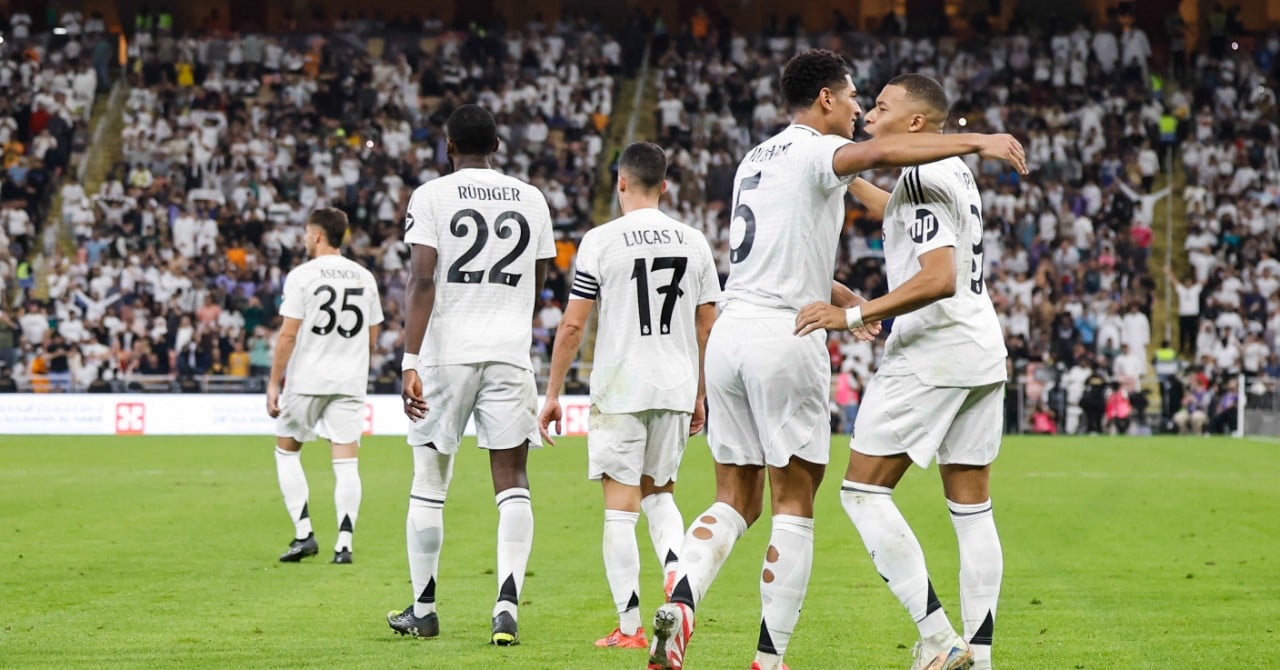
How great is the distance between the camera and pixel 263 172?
120 feet

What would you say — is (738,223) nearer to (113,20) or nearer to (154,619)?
(154,619)

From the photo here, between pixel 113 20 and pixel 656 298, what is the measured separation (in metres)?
39.5

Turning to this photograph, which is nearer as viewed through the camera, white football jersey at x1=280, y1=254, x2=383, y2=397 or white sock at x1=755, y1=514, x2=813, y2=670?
white sock at x1=755, y1=514, x2=813, y2=670

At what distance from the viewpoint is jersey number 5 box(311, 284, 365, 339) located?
38.0 feet

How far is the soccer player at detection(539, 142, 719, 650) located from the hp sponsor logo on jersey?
1.71 metres

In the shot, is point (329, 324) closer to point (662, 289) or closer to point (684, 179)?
point (662, 289)

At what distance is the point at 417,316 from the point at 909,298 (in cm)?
251

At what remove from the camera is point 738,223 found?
6473 mm

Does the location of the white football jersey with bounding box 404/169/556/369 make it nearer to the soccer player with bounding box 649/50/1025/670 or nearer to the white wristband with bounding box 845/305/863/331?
the soccer player with bounding box 649/50/1025/670

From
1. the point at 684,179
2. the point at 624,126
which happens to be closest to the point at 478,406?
the point at 684,179

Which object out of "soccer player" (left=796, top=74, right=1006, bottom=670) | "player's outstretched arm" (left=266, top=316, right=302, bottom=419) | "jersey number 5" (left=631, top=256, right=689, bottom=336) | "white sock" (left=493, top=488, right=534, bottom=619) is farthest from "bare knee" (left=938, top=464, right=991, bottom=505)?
"player's outstretched arm" (left=266, top=316, right=302, bottom=419)

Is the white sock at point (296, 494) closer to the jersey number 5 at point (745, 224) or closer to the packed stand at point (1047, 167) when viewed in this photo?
the jersey number 5 at point (745, 224)

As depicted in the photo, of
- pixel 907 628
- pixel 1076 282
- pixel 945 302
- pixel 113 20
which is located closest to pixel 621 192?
pixel 945 302

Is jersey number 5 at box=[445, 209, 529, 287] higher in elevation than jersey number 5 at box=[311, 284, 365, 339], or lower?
higher
